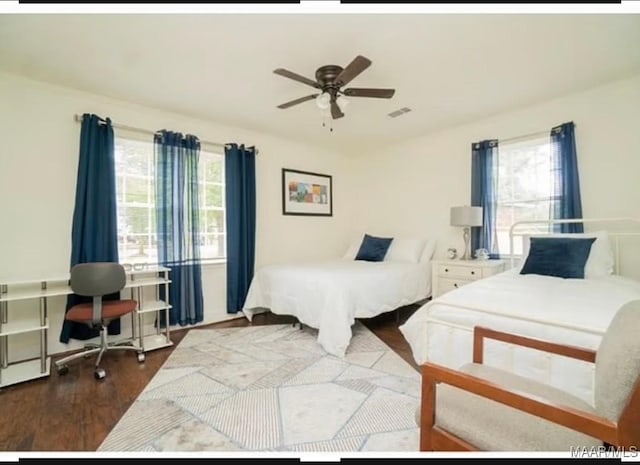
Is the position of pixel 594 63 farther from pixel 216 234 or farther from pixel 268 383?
pixel 216 234

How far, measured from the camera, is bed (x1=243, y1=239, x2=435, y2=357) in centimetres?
266

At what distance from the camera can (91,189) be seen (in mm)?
2770

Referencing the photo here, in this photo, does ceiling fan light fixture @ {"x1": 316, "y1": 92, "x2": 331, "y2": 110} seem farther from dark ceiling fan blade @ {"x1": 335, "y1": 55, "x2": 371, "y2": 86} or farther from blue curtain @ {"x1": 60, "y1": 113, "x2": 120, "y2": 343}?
blue curtain @ {"x1": 60, "y1": 113, "x2": 120, "y2": 343}

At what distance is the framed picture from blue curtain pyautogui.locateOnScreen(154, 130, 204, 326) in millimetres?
1253

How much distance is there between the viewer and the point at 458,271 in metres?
3.33

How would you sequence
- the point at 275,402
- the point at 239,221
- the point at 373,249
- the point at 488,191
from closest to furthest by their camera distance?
the point at 275,402 < the point at 488,191 < the point at 239,221 < the point at 373,249

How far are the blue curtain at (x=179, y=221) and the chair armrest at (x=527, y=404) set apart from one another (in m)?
2.90

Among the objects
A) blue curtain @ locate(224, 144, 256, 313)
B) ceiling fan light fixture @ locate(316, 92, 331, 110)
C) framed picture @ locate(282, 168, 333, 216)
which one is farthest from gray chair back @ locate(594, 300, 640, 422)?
framed picture @ locate(282, 168, 333, 216)

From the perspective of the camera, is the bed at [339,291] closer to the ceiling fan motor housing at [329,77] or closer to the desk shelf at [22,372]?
the ceiling fan motor housing at [329,77]

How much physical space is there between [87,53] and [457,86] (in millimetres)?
2972

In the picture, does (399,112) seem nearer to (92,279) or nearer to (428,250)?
(428,250)

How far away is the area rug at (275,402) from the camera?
1.54 metres

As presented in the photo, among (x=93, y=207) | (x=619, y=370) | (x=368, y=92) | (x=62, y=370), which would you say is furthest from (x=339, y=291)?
(x=93, y=207)

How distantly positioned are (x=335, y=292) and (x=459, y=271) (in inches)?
60.6
